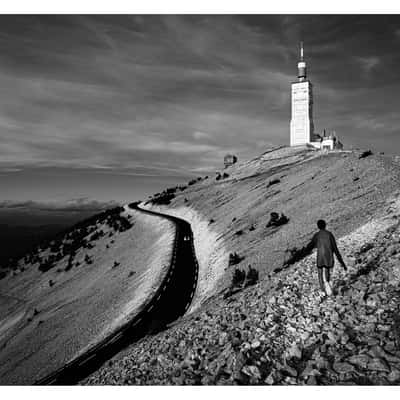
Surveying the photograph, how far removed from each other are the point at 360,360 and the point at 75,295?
25417 millimetres

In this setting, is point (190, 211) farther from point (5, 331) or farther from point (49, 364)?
point (49, 364)

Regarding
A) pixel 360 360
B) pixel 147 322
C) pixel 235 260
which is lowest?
pixel 147 322

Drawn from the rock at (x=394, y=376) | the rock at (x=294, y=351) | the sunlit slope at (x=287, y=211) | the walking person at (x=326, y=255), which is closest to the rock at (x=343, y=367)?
the rock at (x=394, y=376)

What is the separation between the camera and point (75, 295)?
27672 mm

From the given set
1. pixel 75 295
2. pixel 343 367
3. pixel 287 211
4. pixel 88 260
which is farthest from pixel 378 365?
pixel 88 260

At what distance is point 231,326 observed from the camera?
32.4 feet

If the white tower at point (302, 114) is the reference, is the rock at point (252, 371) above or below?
below

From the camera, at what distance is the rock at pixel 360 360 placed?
6.90 metres

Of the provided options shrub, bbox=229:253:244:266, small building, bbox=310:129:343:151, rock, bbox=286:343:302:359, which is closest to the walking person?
rock, bbox=286:343:302:359

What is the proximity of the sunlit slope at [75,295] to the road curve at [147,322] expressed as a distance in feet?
3.18

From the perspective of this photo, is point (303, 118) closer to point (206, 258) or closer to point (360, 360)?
point (206, 258)

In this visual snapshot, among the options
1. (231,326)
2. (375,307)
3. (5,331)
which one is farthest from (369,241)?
(5,331)

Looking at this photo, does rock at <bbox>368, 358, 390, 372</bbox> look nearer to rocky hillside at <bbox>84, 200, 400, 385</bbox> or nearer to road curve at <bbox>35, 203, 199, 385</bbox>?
rocky hillside at <bbox>84, 200, 400, 385</bbox>

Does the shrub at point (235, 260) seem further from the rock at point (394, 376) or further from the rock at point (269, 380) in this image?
the rock at point (394, 376)
